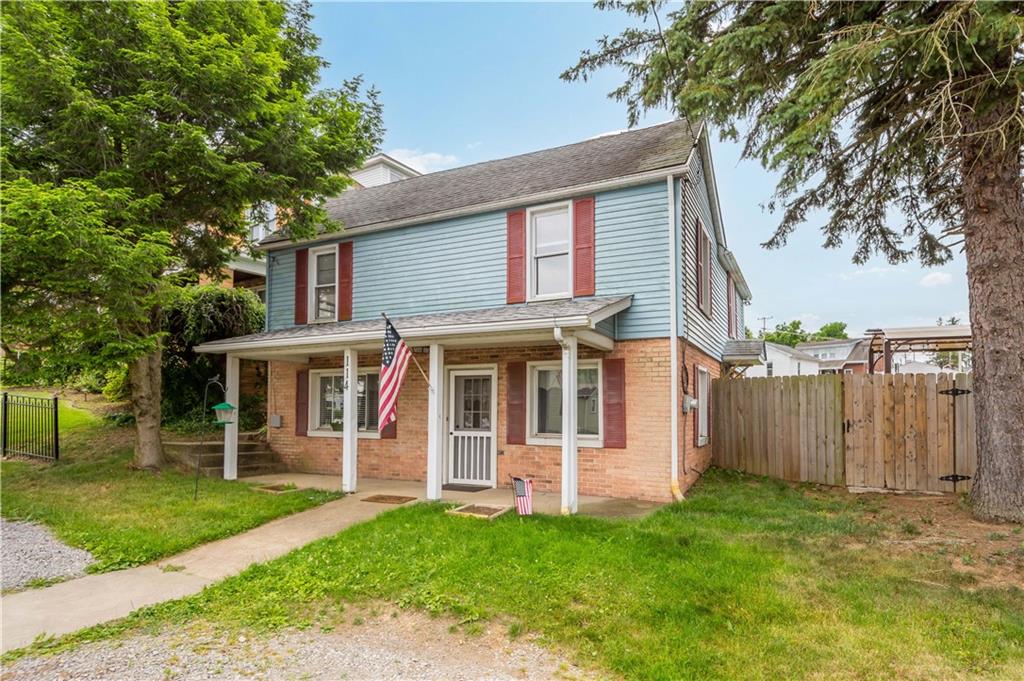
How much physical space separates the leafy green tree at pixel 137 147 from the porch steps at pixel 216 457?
0.58 metres

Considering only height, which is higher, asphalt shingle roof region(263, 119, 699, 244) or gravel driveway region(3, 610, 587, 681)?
asphalt shingle roof region(263, 119, 699, 244)

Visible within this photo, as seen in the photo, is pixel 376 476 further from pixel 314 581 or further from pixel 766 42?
pixel 766 42

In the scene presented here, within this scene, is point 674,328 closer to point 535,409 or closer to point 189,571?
point 535,409

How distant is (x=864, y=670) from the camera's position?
347 centimetres

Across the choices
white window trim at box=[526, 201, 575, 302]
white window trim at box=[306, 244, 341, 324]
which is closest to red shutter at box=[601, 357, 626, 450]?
white window trim at box=[526, 201, 575, 302]

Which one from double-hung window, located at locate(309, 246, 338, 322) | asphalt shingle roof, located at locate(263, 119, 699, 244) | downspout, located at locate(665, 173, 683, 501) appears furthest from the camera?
double-hung window, located at locate(309, 246, 338, 322)

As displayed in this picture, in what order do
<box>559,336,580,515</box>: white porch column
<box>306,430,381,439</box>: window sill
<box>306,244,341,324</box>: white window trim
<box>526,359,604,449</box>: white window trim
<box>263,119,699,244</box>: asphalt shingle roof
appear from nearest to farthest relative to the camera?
<box>559,336,580,515</box>: white porch column, <box>526,359,604,449</box>: white window trim, <box>263,119,699,244</box>: asphalt shingle roof, <box>306,430,381,439</box>: window sill, <box>306,244,341,324</box>: white window trim

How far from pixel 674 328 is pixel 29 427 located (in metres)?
12.9

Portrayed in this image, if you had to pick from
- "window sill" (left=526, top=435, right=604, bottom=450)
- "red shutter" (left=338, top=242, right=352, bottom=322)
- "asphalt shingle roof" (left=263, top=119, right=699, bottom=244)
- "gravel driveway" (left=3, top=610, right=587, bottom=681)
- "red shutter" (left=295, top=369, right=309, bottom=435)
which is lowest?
"gravel driveway" (left=3, top=610, right=587, bottom=681)

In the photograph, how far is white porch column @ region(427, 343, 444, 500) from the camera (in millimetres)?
8123

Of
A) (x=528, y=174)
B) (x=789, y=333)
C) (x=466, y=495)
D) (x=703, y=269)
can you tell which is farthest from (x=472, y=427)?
(x=789, y=333)

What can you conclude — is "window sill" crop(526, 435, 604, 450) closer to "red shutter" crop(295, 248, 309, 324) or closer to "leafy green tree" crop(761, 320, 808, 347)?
"red shutter" crop(295, 248, 309, 324)

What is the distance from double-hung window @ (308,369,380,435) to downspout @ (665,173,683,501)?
5.79m

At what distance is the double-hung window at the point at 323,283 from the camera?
37.5 ft
